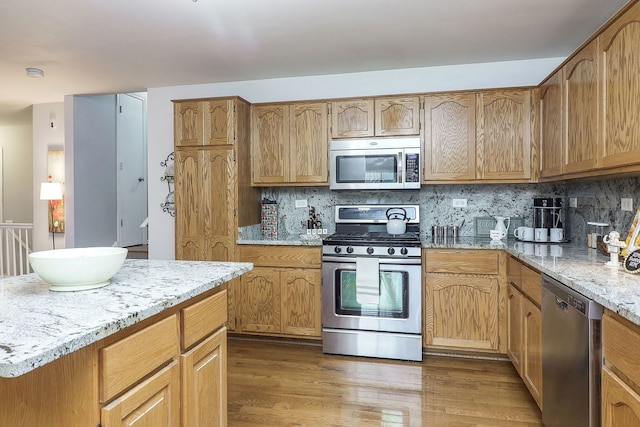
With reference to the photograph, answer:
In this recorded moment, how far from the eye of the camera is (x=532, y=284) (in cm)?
229

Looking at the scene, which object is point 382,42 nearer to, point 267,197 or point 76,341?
point 267,197

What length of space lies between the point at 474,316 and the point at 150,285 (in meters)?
2.44

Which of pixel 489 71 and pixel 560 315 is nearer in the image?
pixel 560 315

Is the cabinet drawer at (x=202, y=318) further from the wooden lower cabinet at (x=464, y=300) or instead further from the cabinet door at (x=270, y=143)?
the cabinet door at (x=270, y=143)

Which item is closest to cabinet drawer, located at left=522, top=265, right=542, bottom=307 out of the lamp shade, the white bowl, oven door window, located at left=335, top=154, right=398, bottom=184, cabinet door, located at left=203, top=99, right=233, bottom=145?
oven door window, located at left=335, top=154, right=398, bottom=184

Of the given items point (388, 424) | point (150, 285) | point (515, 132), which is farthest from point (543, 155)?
point (150, 285)

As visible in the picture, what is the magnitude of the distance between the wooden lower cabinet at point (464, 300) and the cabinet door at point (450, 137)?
72cm

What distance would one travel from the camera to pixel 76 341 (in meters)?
0.89

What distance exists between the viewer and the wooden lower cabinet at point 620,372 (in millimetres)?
1218

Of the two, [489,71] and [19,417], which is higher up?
[489,71]

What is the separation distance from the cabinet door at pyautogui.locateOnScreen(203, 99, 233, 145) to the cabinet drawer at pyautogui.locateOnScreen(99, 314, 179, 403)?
92.1 inches

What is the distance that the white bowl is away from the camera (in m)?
1.26

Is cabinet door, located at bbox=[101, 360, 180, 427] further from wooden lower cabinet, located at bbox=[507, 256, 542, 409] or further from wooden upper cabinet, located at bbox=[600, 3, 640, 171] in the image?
wooden upper cabinet, located at bbox=[600, 3, 640, 171]

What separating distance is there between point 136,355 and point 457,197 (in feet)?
10.2
